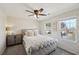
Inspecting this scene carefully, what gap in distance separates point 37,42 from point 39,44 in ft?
0.20

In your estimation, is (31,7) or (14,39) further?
(14,39)

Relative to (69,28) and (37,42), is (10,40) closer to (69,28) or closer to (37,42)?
(37,42)

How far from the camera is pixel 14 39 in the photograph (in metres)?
1.70

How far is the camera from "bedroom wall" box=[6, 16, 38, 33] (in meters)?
1.60

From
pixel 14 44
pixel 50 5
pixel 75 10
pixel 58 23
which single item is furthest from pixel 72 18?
pixel 14 44

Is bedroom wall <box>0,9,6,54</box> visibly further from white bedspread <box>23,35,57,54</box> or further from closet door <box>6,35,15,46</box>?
white bedspread <box>23,35,57,54</box>

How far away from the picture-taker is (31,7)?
151 centimetres

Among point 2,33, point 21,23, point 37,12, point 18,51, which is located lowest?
Answer: point 18,51

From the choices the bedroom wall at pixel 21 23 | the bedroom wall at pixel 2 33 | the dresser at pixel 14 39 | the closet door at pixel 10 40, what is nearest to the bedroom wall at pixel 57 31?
the bedroom wall at pixel 21 23

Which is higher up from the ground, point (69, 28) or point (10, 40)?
point (69, 28)

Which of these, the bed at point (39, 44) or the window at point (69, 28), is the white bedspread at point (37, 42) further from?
the window at point (69, 28)

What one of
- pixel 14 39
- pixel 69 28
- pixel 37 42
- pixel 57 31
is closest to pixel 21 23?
pixel 14 39

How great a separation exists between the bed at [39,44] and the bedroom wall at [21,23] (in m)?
0.22
